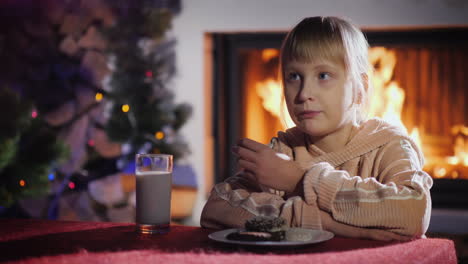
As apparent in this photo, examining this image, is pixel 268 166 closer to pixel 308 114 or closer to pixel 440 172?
pixel 308 114

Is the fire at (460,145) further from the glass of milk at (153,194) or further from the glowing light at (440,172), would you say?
the glass of milk at (153,194)

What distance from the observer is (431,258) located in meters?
0.74

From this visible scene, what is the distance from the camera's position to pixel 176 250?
76 cm

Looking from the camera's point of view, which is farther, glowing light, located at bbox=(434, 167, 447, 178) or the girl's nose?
glowing light, located at bbox=(434, 167, 447, 178)

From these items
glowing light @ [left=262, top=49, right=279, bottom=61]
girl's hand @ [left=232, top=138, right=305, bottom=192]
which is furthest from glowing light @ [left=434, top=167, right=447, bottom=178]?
girl's hand @ [left=232, top=138, right=305, bottom=192]

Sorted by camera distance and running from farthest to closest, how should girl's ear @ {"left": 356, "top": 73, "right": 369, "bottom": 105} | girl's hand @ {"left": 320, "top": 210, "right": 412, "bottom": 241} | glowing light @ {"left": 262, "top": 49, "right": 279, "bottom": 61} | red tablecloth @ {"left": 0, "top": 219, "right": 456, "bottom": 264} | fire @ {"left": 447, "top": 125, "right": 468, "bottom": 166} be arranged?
glowing light @ {"left": 262, "top": 49, "right": 279, "bottom": 61}, fire @ {"left": 447, "top": 125, "right": 468, "bottom": 166}, girl's ear @ {"left": 356, "top": 73, "right": 369, "bottom": 105}, girl's hand @ {"left": 320, "top": 210, "right": 412, "bottom": 241}, red tablecloth @ {"left": 0, "top": 219, "right": 456, "bottom": 264}

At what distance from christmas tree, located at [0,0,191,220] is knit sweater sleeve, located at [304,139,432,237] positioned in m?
1.76

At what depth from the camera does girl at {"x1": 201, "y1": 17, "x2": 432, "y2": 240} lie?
893mm

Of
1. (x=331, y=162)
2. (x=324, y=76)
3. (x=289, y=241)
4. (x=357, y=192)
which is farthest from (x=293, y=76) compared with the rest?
(x=289, y=241)

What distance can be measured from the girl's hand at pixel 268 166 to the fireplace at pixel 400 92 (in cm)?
169

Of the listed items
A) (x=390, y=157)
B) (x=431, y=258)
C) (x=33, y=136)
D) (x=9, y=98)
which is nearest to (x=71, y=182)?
(x=33, y=136)

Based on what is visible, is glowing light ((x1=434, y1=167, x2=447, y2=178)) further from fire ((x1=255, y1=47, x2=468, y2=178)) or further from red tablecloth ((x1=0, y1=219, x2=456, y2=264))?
red tablecloth ((x1=0, y1=219, x2=456, y2=264))

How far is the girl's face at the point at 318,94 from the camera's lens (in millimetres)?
1046

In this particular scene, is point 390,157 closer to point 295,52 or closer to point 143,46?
point 295,52
